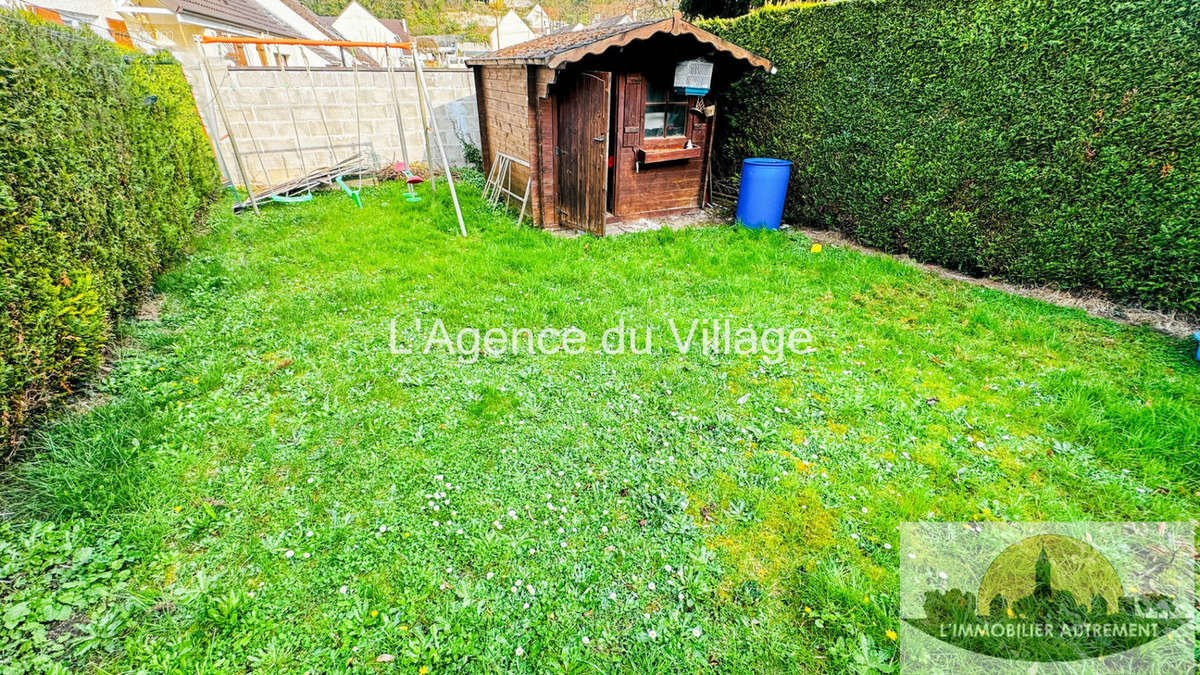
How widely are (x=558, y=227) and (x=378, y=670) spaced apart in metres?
5.53

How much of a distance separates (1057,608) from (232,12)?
73.5 ft

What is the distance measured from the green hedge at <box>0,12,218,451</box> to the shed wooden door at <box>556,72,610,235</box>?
4159mm

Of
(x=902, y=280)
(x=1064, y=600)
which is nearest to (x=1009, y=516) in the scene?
(x=1064, y=600)

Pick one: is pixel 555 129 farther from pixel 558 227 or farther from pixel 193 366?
pixel 193 366

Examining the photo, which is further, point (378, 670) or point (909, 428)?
point (909, 428)

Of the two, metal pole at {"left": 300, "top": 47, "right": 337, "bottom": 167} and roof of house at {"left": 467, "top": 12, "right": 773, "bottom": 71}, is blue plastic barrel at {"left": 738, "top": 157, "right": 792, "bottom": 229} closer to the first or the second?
roof of house at {"left": 467, "top": 12, "right": 773, "bottom": 71}

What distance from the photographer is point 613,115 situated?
6.22m

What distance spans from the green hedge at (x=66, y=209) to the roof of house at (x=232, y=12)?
11828 mm

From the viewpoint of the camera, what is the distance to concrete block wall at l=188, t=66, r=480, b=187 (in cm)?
802

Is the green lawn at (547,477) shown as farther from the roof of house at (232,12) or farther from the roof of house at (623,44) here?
the roof of house at (232,12)

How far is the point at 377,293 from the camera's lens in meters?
4.36

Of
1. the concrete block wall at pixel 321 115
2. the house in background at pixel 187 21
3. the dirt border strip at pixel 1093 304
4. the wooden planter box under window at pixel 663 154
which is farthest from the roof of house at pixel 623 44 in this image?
the house in background at pixel 187 21

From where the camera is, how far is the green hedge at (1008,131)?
365 cm

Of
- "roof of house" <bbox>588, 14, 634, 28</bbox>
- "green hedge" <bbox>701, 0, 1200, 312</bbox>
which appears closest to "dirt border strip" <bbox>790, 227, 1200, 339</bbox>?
"green hedge" <bbox>701, 0, 1200, 312</bbox>
